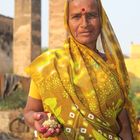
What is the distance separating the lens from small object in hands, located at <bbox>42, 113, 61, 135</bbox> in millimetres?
1799

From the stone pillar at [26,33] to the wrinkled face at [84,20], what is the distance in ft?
42.1

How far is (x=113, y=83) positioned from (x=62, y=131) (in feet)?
0.94

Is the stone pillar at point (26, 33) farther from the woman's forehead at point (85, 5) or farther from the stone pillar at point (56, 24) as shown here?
the woman's forehead at point (85, 5)

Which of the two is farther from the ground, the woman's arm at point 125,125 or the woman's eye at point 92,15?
the woman's eye at point 92,15

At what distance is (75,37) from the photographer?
204cm

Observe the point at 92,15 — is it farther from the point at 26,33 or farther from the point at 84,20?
the point at 26,33

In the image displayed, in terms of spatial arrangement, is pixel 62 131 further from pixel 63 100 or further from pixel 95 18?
pixel 95 18

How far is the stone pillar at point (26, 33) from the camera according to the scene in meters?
14.9

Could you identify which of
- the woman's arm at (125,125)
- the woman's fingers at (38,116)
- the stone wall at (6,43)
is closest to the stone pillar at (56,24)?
the stone wall at (6,43)

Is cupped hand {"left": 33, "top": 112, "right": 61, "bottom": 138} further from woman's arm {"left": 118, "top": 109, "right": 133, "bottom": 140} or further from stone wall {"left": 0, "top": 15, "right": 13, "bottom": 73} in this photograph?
stone wall {"left": 0, "top": 15, "right": 13, "bottom": 73}

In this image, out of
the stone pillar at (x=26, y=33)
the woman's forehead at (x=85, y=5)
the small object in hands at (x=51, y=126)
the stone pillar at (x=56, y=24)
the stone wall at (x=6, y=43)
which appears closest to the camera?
the small object in hands at (x=51, y=126)

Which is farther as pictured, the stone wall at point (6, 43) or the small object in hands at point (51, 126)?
the stone wall at point (6, 43)

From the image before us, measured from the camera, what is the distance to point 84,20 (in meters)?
2.02

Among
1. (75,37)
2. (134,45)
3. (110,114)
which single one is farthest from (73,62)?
(134,45)
